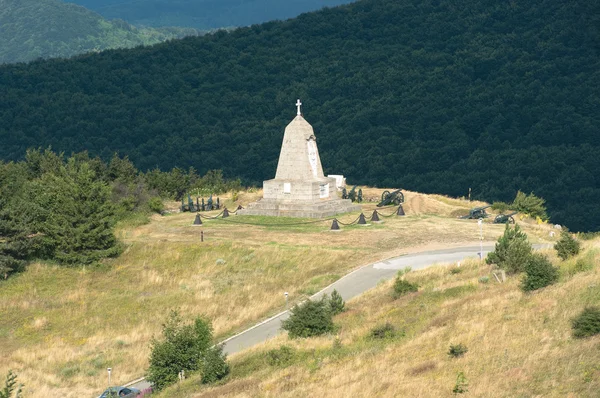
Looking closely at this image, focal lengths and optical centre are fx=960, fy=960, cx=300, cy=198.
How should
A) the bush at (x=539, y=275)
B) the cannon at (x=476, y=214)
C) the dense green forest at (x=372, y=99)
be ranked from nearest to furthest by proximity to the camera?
the bush at (x=539, y=275)
the cannon at (x=476, y=214)
the dense green forest at (x=372, y=99)

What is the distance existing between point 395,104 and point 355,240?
3416 inches

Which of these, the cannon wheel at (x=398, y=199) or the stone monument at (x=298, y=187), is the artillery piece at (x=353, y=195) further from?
the cannon wheel at (x=398, y=199)

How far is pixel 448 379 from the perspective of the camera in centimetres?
2028

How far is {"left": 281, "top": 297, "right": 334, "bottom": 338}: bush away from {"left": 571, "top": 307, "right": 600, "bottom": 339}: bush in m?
8.44

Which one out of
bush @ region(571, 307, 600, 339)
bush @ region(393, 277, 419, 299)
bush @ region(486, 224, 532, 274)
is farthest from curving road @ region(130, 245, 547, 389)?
bush @ region(571, 307, 600, 339)

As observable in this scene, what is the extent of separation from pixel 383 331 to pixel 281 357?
2.76 metres

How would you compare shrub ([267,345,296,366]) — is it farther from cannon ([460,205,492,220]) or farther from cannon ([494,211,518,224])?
cannon ([460,205,492,220])

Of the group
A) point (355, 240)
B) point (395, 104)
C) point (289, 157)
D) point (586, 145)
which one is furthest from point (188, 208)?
point (395, 104)

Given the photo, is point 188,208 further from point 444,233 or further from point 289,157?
point 444,233

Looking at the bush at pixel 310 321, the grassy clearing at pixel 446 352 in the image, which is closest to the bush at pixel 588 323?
the grassy clearing at pixel 446 352

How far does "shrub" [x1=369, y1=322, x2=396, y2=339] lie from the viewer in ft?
81.8

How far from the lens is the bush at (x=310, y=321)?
27.7 metres

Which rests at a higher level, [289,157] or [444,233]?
[289,157]

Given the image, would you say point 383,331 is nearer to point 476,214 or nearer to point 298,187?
point 476,214
